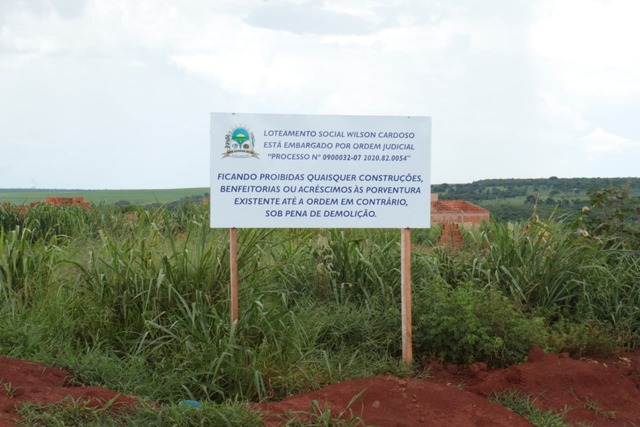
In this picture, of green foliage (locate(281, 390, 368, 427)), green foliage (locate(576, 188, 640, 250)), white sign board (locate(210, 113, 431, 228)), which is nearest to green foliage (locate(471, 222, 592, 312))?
green foliage (locate(576, 188, 640, 250))

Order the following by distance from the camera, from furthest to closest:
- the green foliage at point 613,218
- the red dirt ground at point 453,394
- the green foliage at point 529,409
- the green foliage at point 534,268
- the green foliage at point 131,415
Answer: the green foliage at point 613,218 < the green foliage at point 534,268 < the green foliage at point 529,409 < the red dirt ground at point 453,394 < the green foliage at point 131,415

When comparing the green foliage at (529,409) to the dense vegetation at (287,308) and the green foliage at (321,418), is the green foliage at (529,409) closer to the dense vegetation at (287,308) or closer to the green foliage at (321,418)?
the dense vegetation at (287,308)

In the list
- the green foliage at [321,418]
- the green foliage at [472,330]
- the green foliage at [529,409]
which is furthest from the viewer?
the green foliage at [472,330]

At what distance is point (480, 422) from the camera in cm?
525

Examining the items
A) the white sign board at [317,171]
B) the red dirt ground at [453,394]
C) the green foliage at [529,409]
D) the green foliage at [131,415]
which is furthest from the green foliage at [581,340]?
the green foliage at [131,415]

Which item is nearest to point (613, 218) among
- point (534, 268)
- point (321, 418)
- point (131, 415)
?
point (534, 268)

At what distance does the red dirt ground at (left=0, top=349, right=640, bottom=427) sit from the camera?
5127 millimetres

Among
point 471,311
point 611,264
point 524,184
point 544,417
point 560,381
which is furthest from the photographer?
point 524,184

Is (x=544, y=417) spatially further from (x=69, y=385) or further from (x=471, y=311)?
(x=69, y=385)

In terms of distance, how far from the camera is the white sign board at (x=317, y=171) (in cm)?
677

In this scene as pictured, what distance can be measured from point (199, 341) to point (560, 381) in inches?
118

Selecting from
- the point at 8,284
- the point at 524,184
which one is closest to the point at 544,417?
the point at 8,284

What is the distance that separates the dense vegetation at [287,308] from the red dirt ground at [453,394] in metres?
0.33

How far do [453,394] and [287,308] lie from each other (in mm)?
1959
